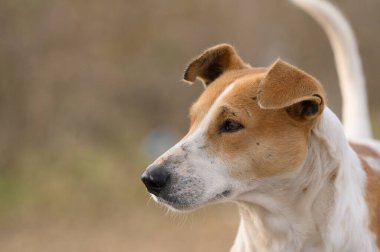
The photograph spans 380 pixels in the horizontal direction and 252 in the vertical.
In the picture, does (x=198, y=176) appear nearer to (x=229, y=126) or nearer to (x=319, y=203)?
(x=229, y=126)

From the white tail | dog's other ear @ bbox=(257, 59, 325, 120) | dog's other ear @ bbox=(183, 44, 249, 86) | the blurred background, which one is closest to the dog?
dog's other ear @ bbox=(257, 59, 325, 120)

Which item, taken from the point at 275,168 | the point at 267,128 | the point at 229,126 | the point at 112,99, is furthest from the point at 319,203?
the point at 112,99

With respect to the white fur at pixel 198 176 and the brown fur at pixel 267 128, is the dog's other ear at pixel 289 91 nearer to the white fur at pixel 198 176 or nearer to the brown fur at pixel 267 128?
the brown fur at pixel 267 128

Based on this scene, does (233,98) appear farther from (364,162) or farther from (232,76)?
(364,162)

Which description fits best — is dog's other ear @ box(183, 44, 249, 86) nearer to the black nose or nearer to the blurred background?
the black nose

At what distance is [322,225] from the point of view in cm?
386

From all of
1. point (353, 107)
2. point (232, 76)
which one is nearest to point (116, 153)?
point (353, 107)

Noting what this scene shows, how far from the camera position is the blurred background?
874 cm

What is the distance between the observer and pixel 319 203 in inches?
151

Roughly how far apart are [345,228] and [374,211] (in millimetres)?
189

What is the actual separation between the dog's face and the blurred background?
4477 millimetres

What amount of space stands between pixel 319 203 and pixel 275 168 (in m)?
0.31

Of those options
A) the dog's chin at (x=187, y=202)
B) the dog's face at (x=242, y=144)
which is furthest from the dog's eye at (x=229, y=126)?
the dog's chin at (x=187, y=202)

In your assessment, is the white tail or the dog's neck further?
the white tail
